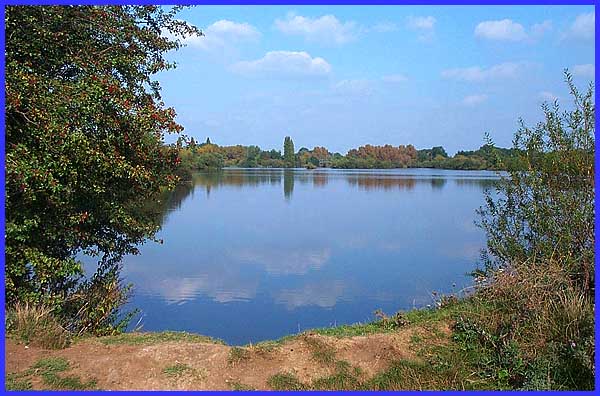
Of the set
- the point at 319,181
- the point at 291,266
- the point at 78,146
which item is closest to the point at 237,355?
the point at 78,146

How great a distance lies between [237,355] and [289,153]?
7301 cm

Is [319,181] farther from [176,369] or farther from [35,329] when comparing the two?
[176,369]

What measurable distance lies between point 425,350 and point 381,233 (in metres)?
13.0

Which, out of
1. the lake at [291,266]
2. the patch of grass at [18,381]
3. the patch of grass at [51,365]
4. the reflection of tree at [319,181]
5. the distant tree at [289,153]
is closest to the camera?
the patch of grass at [18,381]

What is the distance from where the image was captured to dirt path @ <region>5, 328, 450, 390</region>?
14.8ft

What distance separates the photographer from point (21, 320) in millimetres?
5461

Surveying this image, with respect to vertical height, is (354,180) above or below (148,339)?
above

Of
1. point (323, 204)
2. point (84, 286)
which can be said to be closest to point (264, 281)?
point (84, 286)

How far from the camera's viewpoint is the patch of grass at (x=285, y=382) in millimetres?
4512

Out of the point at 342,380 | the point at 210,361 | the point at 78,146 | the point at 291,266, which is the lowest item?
the point at 291,266

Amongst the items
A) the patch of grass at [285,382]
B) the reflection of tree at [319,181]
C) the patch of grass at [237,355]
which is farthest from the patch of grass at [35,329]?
the reflection of tree at [319,181]

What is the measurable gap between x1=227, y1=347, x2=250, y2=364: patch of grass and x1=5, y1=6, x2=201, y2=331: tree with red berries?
2.35 meters

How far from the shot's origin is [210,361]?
4762 mm

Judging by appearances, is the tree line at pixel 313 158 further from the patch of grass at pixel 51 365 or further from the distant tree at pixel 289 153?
the patch of grass at pixel 51 365
